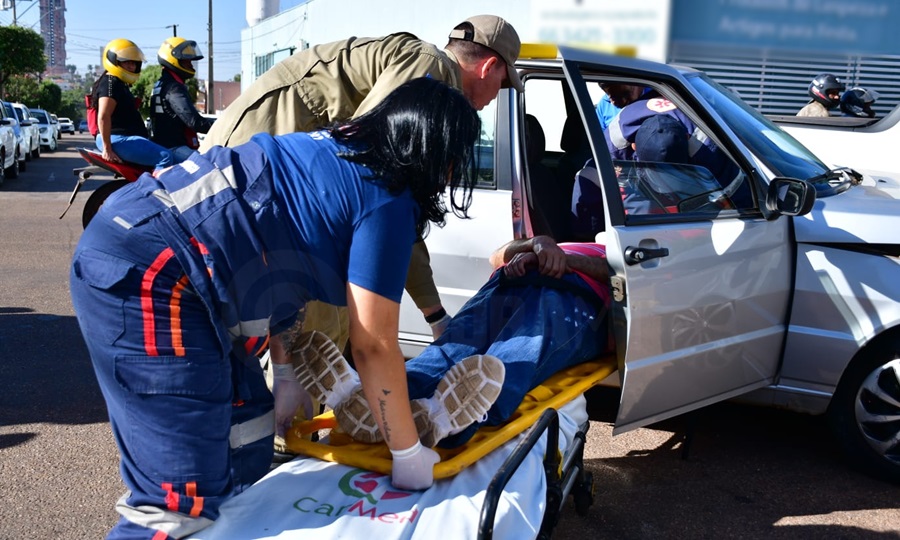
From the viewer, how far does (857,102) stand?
24.8ft

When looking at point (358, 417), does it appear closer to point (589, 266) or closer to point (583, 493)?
point (583, 493)

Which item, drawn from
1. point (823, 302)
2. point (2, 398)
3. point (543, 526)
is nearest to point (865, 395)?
point (823, 302)

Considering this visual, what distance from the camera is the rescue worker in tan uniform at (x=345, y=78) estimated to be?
302cm

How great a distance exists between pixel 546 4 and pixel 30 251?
6.64 meters

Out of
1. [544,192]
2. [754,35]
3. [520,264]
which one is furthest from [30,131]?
[520,264]

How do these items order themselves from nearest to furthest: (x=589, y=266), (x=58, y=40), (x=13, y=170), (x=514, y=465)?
1. (x=514, y=465)
2. (x=589, y=266)
3. (x=13, y=170)
4. (x=58, y=40)

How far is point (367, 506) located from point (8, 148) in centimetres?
1652

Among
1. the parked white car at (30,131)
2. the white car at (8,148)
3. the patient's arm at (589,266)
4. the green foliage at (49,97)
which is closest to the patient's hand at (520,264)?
the patient's arm at (589,266)

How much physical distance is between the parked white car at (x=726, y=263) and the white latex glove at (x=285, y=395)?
46.8 inches

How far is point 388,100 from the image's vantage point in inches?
80.5

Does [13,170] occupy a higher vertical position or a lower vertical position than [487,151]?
lower

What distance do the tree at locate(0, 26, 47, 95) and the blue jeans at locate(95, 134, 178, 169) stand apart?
39625mm

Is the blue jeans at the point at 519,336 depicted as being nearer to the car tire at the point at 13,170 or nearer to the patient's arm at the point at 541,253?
the patient's arm at the point at 541,253

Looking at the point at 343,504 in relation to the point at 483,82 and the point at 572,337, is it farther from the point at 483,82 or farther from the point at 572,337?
the point at 483,82
